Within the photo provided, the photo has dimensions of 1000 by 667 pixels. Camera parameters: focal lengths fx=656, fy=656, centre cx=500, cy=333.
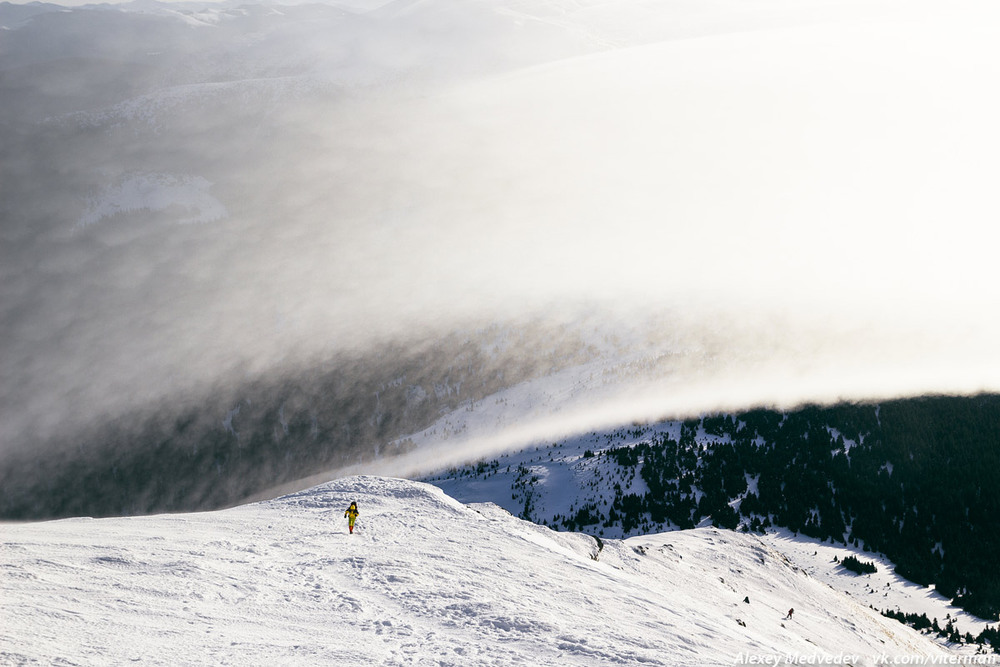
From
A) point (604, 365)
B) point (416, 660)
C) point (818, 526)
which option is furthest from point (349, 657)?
point (604, 365)

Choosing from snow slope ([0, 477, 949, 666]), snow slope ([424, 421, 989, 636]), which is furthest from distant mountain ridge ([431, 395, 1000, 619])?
snow slope ([0, 477, 949, 666])

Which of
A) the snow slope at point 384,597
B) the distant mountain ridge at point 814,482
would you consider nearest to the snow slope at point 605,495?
the distant mountain ridge at point 814,482

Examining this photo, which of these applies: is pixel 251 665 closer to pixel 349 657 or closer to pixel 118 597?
pixel 349 657

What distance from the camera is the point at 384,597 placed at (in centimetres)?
2261

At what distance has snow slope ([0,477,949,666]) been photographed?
60.1 feet

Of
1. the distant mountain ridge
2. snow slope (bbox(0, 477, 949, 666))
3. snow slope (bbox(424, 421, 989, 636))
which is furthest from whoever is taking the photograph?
the distant mountain ridge

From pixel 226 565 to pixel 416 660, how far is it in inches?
407

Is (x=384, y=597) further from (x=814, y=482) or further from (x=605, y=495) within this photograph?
(x=814, y=482)

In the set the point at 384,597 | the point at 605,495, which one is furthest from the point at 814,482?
Result: the point at 384,597

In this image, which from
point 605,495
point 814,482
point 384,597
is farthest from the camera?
point 605,495

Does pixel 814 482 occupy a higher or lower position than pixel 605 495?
higher

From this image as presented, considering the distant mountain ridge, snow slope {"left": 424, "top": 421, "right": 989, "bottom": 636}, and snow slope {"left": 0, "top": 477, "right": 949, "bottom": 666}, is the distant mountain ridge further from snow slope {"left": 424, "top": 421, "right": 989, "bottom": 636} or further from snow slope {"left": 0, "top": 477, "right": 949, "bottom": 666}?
snow slope {"left": 0, "top": 477, "right": 949, "bottom": 666}

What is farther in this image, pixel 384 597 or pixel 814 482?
pixel 814 482

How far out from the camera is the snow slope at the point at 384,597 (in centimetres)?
1831
